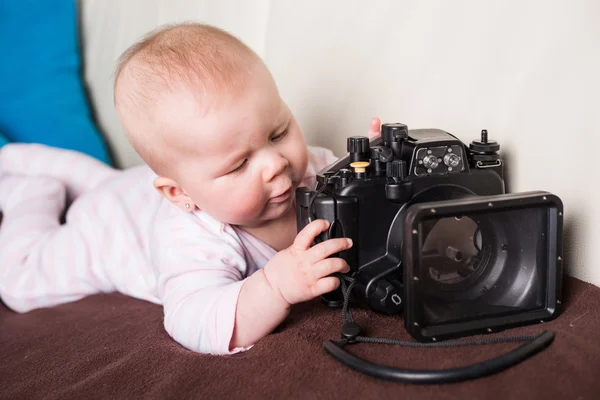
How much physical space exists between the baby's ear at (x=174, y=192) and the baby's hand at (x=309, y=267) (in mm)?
244

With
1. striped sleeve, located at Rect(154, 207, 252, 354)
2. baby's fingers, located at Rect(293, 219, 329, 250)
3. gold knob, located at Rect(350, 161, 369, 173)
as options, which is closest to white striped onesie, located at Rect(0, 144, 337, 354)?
striped sleeve, located at Rect(154, 207, 252, 354)

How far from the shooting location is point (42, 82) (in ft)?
5.28

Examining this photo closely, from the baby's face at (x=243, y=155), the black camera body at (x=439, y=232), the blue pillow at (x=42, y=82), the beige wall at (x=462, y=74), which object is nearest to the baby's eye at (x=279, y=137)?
the baby's face at (x=243, y=155)

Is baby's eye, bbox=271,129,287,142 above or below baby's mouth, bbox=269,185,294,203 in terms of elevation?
above

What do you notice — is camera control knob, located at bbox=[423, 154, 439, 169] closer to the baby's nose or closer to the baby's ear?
the baby's nose

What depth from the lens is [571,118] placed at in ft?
2.46

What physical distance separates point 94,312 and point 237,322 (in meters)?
0.37

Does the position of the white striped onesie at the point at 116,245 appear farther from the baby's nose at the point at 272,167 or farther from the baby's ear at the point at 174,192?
the baby's nose at the point at 272,167

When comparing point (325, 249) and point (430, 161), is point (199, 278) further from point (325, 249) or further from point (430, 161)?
point (430, 161)

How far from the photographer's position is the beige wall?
2.44 feet

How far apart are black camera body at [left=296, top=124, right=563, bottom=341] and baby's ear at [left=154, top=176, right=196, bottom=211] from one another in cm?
21

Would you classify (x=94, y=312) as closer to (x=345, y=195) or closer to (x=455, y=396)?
(x=345, y=195)

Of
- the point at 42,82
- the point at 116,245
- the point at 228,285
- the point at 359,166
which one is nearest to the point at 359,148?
the point at 359,166

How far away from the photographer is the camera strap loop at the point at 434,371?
615mm
